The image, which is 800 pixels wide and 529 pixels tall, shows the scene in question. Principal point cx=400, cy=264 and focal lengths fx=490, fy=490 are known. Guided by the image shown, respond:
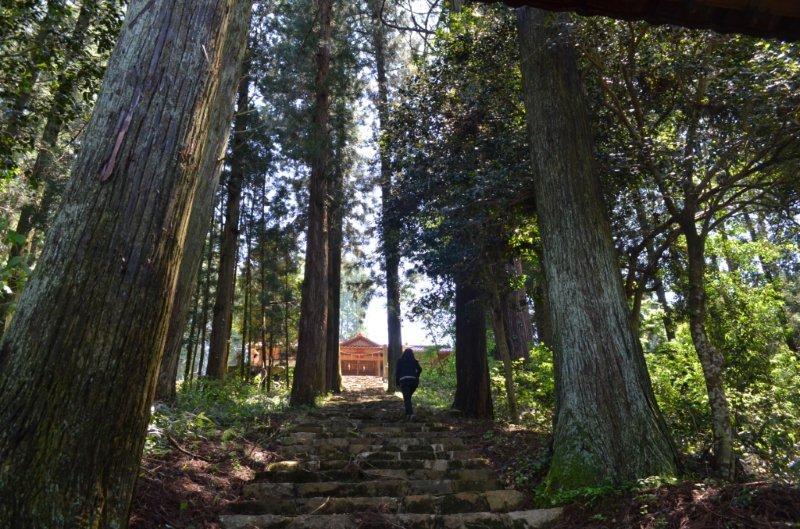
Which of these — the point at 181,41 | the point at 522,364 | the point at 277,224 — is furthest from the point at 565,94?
the point at 277,224

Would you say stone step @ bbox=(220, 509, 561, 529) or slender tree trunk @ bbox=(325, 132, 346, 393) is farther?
slender tree trunk @ bbox=(325, 132, 346, 393)

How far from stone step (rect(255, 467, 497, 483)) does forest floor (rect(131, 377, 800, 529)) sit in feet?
0.70

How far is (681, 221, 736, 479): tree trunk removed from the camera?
16.2ft

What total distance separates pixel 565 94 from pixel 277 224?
40.7ft

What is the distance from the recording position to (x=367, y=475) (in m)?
5.61

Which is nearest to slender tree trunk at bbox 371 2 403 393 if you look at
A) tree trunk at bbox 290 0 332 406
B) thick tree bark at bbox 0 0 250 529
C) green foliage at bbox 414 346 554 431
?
tree trunk at bbox 290 0 332 406

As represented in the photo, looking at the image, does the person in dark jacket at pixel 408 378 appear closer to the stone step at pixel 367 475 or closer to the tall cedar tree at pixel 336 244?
the stone step at pixel 367 475

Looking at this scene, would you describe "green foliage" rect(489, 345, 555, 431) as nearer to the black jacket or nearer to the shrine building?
the black jacket

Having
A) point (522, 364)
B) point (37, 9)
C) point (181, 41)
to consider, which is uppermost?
point (37, 9)

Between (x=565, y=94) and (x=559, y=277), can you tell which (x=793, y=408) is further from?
(x=565, y=94)

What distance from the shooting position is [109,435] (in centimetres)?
220

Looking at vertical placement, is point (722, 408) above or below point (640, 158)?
below

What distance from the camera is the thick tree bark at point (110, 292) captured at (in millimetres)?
2053

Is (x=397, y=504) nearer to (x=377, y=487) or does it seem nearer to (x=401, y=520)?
(x=401, y=520)
